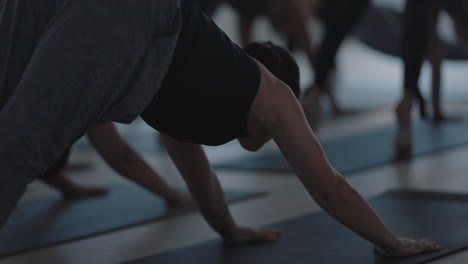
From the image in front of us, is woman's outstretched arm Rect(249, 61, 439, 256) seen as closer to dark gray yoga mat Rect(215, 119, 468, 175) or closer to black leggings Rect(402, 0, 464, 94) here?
dark gray yoga mat Rect(215, 119, 468, 175)

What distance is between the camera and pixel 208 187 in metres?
2.03

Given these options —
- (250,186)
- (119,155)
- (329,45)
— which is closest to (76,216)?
(119,155)

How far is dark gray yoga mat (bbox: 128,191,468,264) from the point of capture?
191 cm

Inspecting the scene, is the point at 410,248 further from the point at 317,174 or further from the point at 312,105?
the point at 312,105

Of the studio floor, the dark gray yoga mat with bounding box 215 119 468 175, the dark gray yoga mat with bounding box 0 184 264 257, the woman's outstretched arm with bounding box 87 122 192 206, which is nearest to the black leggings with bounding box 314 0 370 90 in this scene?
the dark gray yoga mat with bounding box 215 119 468 175

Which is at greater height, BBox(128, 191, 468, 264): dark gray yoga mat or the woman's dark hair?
the woman's dark hair

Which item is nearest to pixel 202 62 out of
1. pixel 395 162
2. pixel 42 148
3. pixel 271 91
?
pixel 271 91

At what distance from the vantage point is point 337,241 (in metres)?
2.05

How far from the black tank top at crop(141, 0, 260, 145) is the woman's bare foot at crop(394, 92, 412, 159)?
1683 mm

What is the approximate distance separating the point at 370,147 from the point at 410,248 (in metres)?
1.73

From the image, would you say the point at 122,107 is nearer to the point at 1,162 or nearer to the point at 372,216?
the point at 1,162

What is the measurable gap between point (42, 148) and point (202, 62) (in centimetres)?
34

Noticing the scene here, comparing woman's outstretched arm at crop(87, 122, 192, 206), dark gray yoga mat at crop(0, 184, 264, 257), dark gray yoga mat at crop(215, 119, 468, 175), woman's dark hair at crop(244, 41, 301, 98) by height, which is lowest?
dark gray yoga mat at crop(215, 119, 468, 175)

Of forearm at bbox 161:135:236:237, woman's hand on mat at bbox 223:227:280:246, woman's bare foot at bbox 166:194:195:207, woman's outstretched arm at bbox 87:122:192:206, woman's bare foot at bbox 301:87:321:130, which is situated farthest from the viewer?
woman's bare foot at bbox 301:87:321:130
